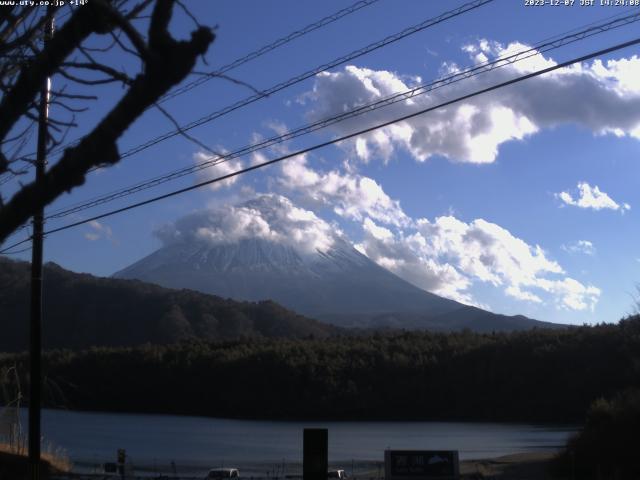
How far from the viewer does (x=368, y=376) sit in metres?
69.5

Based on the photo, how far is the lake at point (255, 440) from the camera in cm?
3438

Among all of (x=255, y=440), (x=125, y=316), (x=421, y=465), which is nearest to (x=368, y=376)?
(x=255, y=440)

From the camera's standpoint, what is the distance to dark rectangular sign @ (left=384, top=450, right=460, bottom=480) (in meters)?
16.1

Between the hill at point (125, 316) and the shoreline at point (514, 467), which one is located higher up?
the hill at point (125, 316)

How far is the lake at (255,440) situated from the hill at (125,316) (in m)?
46.8

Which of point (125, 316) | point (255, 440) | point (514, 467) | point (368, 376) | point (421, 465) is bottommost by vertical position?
point (255, 440)

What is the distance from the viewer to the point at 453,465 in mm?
16219

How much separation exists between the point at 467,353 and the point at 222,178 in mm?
58155

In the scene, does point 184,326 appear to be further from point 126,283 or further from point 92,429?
point 92,429

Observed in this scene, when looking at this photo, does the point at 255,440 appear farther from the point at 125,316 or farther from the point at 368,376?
the point at 125,316

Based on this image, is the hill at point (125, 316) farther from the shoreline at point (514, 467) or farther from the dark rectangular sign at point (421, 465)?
the dark rectangular sign at point (421, 465)

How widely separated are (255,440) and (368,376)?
25.2m

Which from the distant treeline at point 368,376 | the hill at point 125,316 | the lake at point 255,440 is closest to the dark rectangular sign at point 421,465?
the lake at point 255,440

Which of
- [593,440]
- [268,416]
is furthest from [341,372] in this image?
[593,440]
